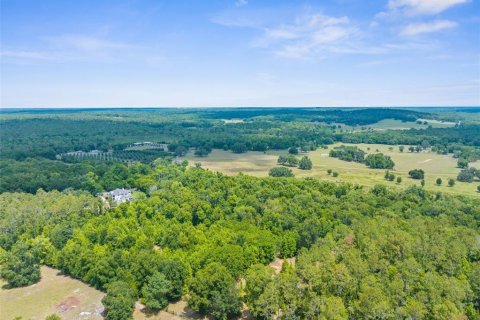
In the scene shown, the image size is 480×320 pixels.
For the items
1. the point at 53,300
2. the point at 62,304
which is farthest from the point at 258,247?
the point at 53,300

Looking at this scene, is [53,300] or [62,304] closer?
[62,304]

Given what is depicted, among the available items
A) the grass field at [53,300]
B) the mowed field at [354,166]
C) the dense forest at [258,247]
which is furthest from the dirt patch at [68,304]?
the mowed field at [354,166]

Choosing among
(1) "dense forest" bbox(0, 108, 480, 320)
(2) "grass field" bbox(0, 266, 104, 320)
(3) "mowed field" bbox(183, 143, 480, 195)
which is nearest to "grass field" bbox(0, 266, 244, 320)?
(2) "grass field" bbox(0, 266, 104, 320)

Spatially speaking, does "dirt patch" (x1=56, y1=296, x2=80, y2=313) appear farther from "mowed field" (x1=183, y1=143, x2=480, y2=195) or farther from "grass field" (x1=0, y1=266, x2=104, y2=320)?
"mowed field" (x1=183, y1=143, x2=480, y2=195)

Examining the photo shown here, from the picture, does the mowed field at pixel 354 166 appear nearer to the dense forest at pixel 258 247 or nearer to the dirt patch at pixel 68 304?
the dense forest at pixel 258 247

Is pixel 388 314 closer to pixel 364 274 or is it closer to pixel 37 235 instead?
pixel 364 274

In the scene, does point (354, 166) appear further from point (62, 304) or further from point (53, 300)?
point (53, 300)
